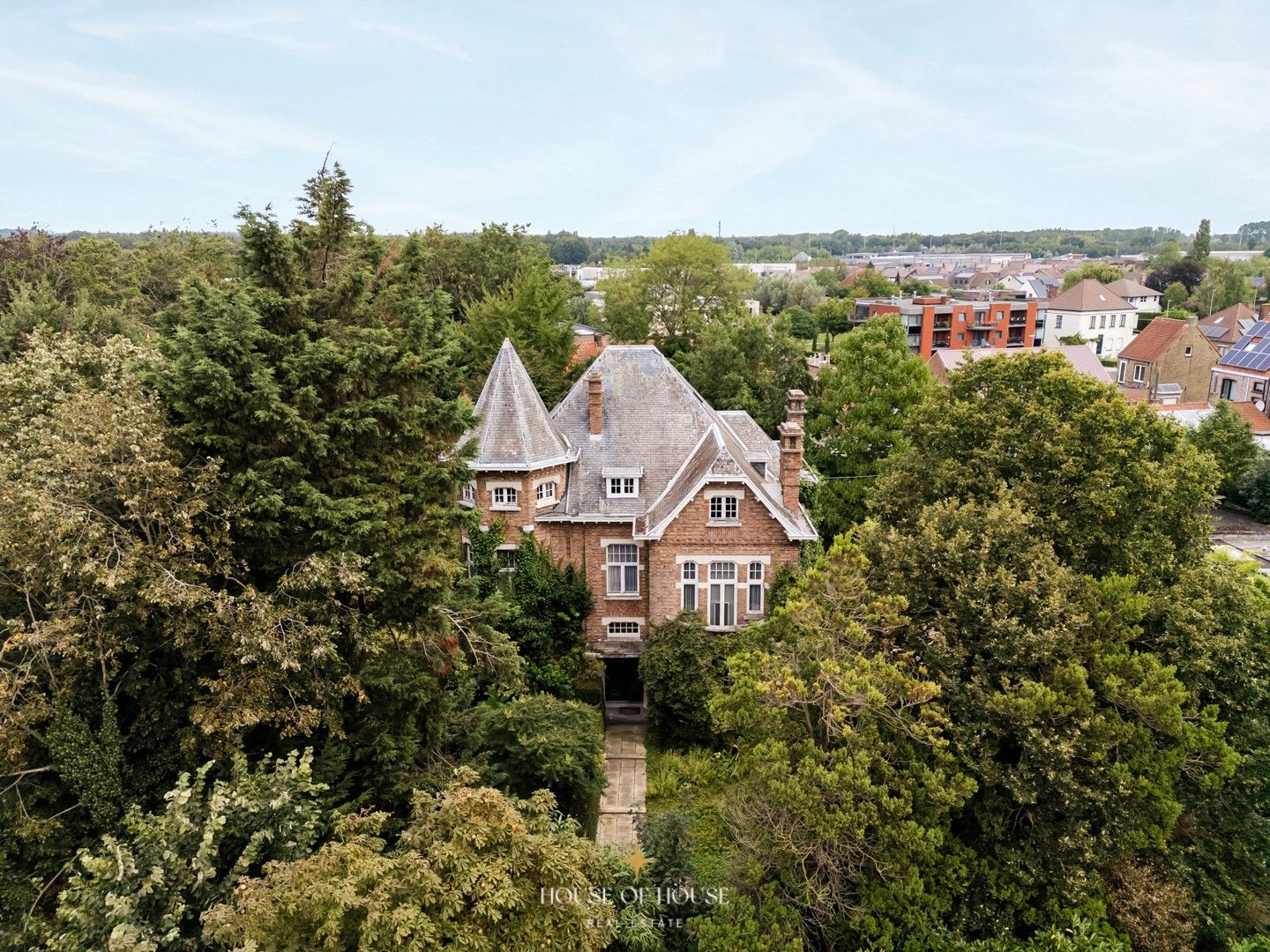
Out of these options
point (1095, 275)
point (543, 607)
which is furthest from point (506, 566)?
point (1095, 275)

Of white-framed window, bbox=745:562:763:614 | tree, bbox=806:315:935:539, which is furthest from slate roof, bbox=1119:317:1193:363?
white-framed window, bbox=745:562:763:614

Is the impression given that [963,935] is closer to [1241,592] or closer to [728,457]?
[1241,592]

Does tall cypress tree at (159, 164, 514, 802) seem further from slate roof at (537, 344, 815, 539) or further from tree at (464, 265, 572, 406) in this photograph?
tree at (464, 265, 572, 406)

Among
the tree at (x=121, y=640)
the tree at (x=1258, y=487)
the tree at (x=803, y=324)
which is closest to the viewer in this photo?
the tree at (x=121, y=640)

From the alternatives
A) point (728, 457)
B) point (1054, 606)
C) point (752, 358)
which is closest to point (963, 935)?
point (1054, 606)

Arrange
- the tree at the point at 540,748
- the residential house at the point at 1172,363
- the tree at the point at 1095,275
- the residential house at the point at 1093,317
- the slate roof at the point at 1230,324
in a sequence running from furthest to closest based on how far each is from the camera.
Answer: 1. the tree at the point at 1095,275
2. the residential house at the point at 1093,317
3. the slate roof at the point at 1230,324
4. the residential house at the point at 1172,363
5. the tree at the point at 540,748

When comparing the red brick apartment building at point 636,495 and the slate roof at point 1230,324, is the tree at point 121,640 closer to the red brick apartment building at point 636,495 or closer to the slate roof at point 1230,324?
the red brick apartment building at point 636,495

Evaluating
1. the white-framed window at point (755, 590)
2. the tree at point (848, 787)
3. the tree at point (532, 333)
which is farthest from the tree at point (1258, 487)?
the tree at point (848, 787)
